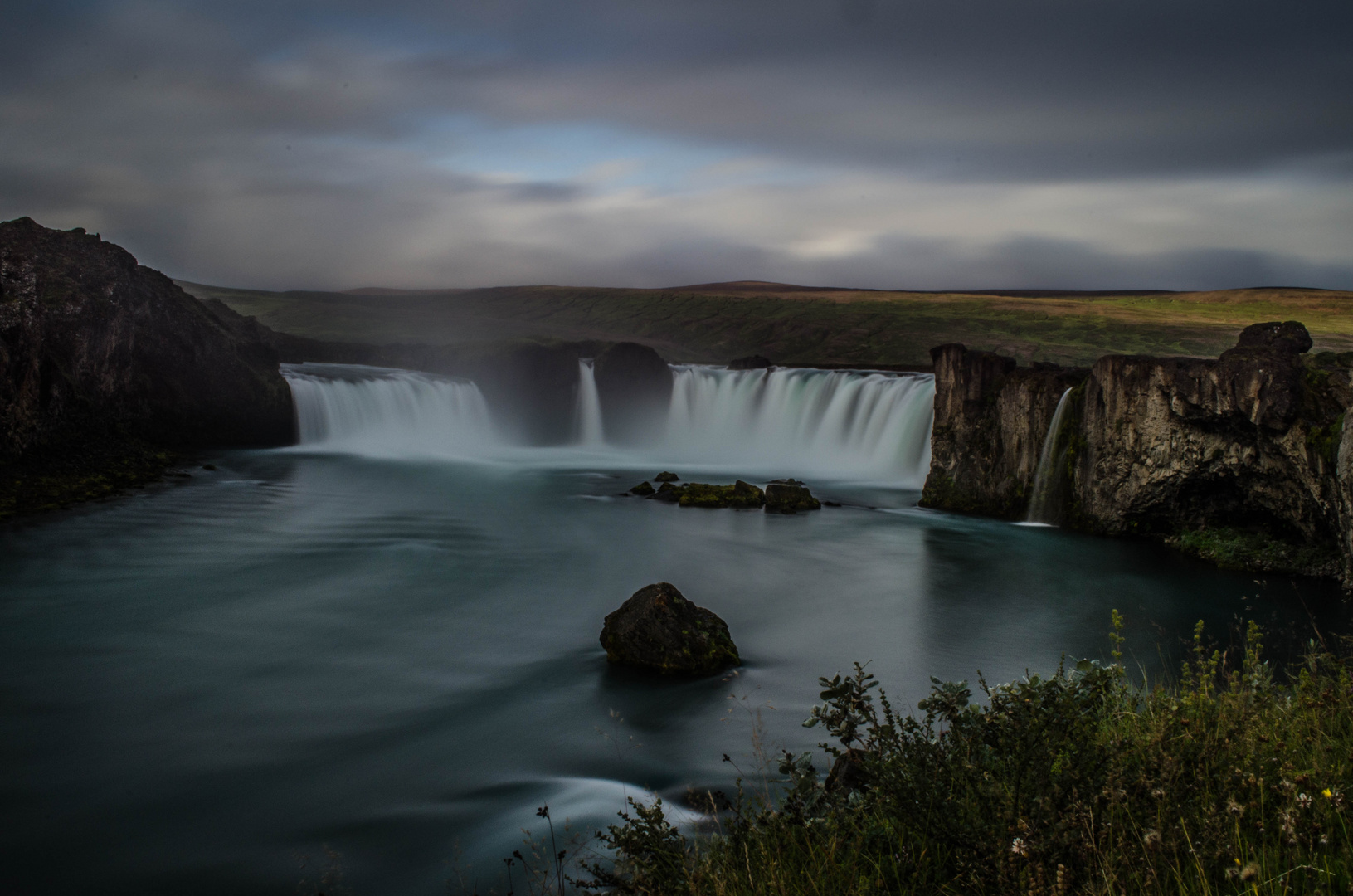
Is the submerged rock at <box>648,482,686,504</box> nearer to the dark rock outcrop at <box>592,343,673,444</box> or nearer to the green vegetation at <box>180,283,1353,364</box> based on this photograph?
the dark rock outcrop at <box>592,343,673,444</box>

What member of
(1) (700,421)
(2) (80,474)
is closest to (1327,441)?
(2) (80,474)

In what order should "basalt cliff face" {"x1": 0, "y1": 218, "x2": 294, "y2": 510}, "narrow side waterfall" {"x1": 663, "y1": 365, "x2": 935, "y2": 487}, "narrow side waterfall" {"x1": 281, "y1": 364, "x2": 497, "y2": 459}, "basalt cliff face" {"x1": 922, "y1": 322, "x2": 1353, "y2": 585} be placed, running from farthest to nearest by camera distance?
"narrow side waterfall" {"x1": 281, "y1": 364, "x2": 497, "y2": 459} → "narrow side waterfall" {"x1": 663, "y1": 365, "x2": 935, "y2": 487} → "basalt cliff face" {"x1": 0, "y1": 218, "x2": 294, "y2": 510} → "basalt cliff face" {"x1": 922, "y1": 322, "x2": 1353, "y2": 585}

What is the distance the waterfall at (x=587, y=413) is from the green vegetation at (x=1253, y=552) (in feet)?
98.9

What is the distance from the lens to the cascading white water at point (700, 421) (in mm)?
32969

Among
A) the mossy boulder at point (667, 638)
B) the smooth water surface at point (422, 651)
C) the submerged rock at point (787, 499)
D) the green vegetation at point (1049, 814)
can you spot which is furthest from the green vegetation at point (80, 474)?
Answer: the green vegetation at point (1049, 814)

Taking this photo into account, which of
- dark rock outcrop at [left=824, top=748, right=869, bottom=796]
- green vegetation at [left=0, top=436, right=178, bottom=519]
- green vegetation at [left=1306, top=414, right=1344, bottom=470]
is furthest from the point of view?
green vegetation at [left=0, top=436, right=178, bottom=519]

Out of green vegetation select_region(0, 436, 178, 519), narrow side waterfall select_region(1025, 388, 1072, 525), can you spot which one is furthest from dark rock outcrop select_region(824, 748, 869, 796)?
green vegetation select_region(0, 436, 178, 519)

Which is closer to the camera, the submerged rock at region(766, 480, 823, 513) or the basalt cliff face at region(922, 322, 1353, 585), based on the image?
the basalt cliff face at region(922, 322, 1353, 585)

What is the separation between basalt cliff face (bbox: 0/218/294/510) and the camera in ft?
62.9

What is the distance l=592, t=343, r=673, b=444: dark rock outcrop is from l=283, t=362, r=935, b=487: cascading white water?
1.78 feet

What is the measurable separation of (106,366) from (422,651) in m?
18.7

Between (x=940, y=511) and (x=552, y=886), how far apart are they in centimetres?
A: 1952

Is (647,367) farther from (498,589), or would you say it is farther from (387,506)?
(498,589)

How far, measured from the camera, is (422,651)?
11.1 m
